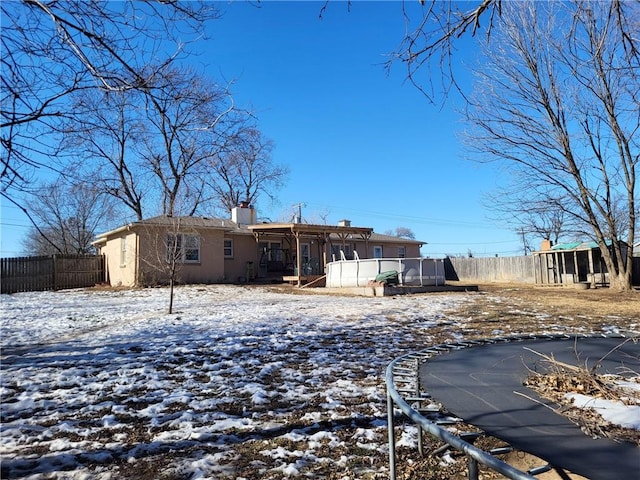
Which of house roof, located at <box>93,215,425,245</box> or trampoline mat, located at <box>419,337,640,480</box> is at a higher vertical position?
house roof, located at <box>93,215,425,245</box>

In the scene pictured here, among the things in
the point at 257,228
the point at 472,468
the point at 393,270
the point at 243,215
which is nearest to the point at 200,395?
the point at 472,468

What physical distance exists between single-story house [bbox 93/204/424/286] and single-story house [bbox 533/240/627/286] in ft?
38.7

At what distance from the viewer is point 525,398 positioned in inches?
102

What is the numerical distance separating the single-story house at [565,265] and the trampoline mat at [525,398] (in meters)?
23.6

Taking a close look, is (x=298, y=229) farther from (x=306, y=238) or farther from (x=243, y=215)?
(x=243, y=215)

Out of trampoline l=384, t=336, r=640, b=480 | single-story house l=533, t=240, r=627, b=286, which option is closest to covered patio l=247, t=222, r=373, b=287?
single-story house l=533, t=240, r=627, b=286

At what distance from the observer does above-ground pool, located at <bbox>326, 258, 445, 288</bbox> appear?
16.1 m

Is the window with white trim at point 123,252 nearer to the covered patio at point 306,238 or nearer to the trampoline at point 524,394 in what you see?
the covered patio at point 306,238

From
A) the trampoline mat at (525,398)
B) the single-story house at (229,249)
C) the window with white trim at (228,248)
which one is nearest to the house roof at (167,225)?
the single-story house at (229,249)

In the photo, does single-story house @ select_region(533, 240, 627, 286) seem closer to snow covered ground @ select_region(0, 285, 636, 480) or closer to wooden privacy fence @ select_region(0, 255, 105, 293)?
snow covered ground @ select_region(0, 285, 636, 480)

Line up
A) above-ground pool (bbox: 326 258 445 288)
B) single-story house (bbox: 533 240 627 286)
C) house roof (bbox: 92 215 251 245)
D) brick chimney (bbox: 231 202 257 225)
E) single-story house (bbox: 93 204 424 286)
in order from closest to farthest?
above-ground pool (bbox: 326 258 445 288) → house roof (bbox: 92 215 251 245) → single-story house (bbox: 93 204 424 286) → brick chimney (bbox: 231 202 257 225) → single-story house (bbox: 533 240 627 286)

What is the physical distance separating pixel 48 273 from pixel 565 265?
29.4m

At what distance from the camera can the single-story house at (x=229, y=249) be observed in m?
17.9

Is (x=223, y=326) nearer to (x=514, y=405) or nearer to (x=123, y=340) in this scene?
(x=123, y=340)
